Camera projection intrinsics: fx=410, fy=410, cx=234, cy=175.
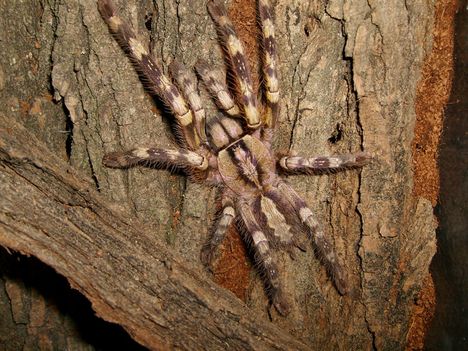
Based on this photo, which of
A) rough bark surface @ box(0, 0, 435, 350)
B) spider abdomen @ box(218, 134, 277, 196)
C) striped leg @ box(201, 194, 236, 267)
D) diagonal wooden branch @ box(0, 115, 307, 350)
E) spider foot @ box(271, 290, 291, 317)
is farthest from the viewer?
spider abdomen @ box(218, 134, 277, 196)

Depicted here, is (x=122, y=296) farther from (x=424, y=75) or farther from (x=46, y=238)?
(x=424, y=75)

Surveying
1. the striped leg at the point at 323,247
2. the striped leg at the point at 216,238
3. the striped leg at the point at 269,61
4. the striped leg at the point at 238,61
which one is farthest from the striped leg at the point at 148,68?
the striped leg at the point at 323,247

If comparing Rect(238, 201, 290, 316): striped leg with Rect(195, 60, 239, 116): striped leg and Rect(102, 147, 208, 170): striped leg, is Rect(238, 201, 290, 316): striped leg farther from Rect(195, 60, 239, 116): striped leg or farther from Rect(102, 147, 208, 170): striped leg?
Rect(195, 60, 239, 116): striped leg

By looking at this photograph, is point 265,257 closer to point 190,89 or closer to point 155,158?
point 155,158

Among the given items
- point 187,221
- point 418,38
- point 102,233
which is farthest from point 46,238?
point 418,38

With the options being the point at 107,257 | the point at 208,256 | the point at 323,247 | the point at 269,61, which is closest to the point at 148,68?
the point at 269,61

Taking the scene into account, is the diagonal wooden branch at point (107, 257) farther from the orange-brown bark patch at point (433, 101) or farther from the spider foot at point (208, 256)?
the orange-brown bark patch at point (433, 101)

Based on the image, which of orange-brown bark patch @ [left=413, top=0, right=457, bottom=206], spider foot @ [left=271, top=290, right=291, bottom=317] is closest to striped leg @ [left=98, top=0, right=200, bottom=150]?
spider foot @ [left=271, top=290, right=291, bottom=317]
